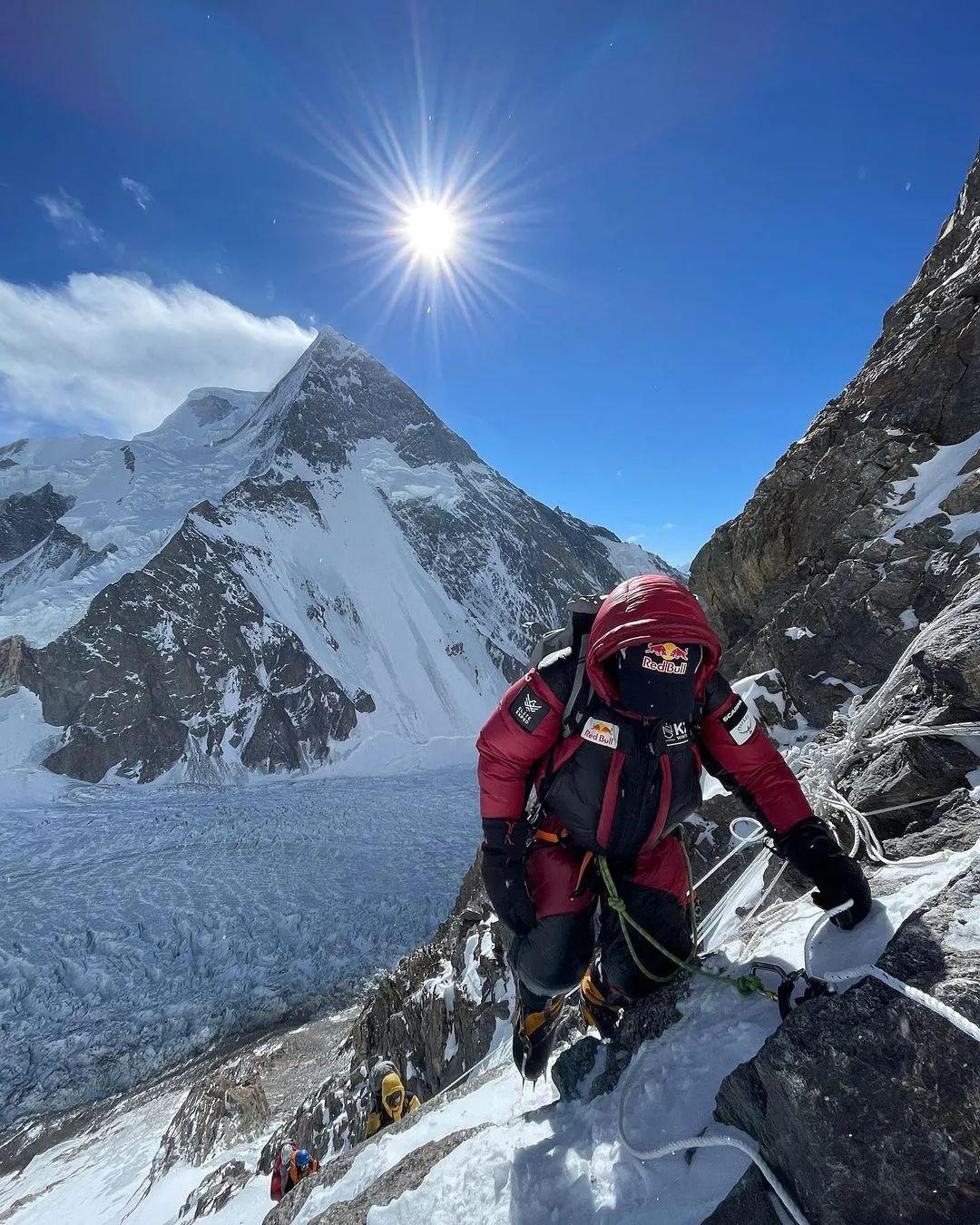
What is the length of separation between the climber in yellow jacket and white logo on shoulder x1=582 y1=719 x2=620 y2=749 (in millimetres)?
7419

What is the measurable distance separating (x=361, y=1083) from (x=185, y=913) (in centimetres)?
2265

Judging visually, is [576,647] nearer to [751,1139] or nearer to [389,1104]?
[751,1139]

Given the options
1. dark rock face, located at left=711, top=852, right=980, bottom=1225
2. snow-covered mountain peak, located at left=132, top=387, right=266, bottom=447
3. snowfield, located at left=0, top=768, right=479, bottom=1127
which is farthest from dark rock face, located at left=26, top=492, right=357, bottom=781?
snow-covered mountain peak, located at left=132, top=387, right=266, bottom=447

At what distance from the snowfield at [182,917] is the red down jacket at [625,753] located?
24.7 meters

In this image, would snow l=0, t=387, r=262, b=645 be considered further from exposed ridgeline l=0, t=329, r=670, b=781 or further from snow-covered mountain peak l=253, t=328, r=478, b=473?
snow-covered mountain peak l=253, t=328, r=478, b=473

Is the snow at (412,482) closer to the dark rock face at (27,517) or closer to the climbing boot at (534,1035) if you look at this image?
the dark rock face at (27,517)

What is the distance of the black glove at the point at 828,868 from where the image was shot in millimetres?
2215

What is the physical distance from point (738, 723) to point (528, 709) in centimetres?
109

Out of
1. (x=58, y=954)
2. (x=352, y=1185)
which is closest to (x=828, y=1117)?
(x=352, y=1185)

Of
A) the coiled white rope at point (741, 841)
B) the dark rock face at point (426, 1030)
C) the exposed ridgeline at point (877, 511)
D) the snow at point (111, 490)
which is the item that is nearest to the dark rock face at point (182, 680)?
the snow at point (111, 490)

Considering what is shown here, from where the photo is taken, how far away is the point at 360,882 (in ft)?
103

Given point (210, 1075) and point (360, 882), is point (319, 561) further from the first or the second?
point (210, 1075)

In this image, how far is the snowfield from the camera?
66.6ft

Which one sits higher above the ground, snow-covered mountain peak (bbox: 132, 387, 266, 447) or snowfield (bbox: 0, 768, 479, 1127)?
snow-covered mountain peak (bbox: 132, 387, 266, 447)
